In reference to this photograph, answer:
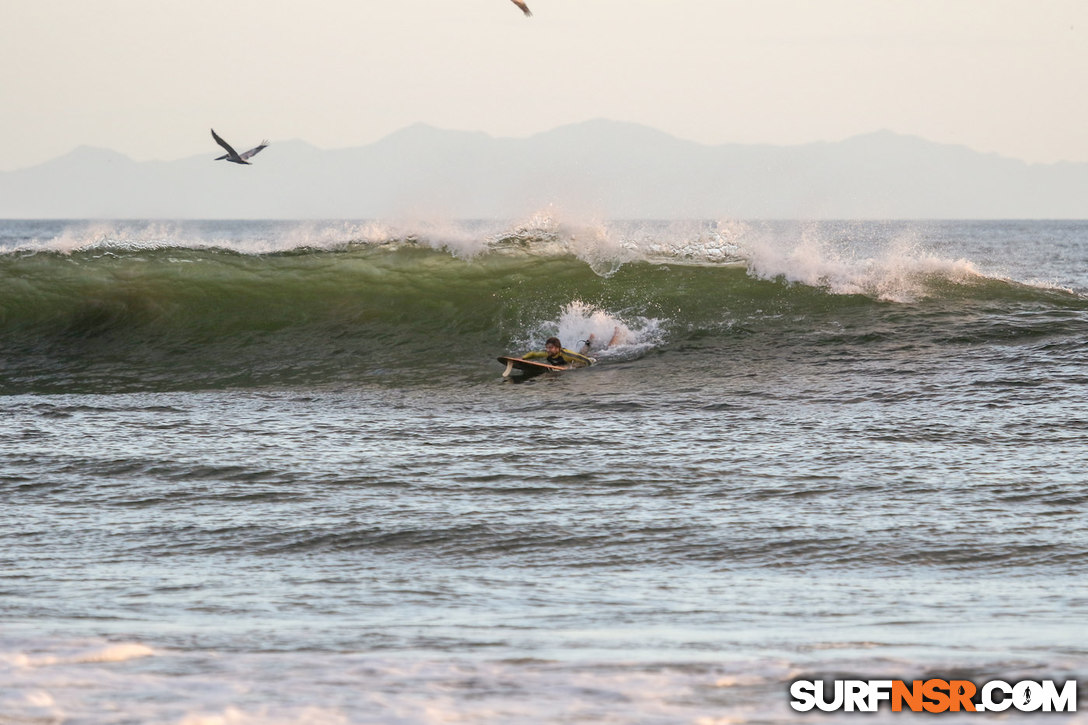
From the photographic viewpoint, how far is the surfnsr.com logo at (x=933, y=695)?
401 cm

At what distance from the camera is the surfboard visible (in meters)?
14.4

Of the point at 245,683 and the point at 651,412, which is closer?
the point at 245,683

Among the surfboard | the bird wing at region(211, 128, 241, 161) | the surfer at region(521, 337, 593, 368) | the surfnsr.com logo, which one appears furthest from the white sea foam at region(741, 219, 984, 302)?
the surfnsr.com logo

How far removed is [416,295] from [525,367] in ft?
16.0

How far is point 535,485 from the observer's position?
8656 millimetres

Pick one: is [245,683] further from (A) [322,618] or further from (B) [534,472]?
(B) [534,472]

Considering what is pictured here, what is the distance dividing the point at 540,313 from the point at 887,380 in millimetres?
6204

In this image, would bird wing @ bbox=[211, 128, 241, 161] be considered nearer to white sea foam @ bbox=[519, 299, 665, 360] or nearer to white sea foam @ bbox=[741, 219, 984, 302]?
white sea foam @ bbox=[519, 299, 665, 360]

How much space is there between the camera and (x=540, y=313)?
17969 mm

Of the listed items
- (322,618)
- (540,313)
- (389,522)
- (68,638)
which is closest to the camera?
(68,638)

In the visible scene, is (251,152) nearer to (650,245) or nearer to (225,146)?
(225,146)

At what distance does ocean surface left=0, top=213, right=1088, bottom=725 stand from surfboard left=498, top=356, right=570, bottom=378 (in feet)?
1.09

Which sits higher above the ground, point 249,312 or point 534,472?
point 249,312

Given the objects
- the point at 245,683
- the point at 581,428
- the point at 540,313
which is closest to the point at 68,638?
the point at 245,683
